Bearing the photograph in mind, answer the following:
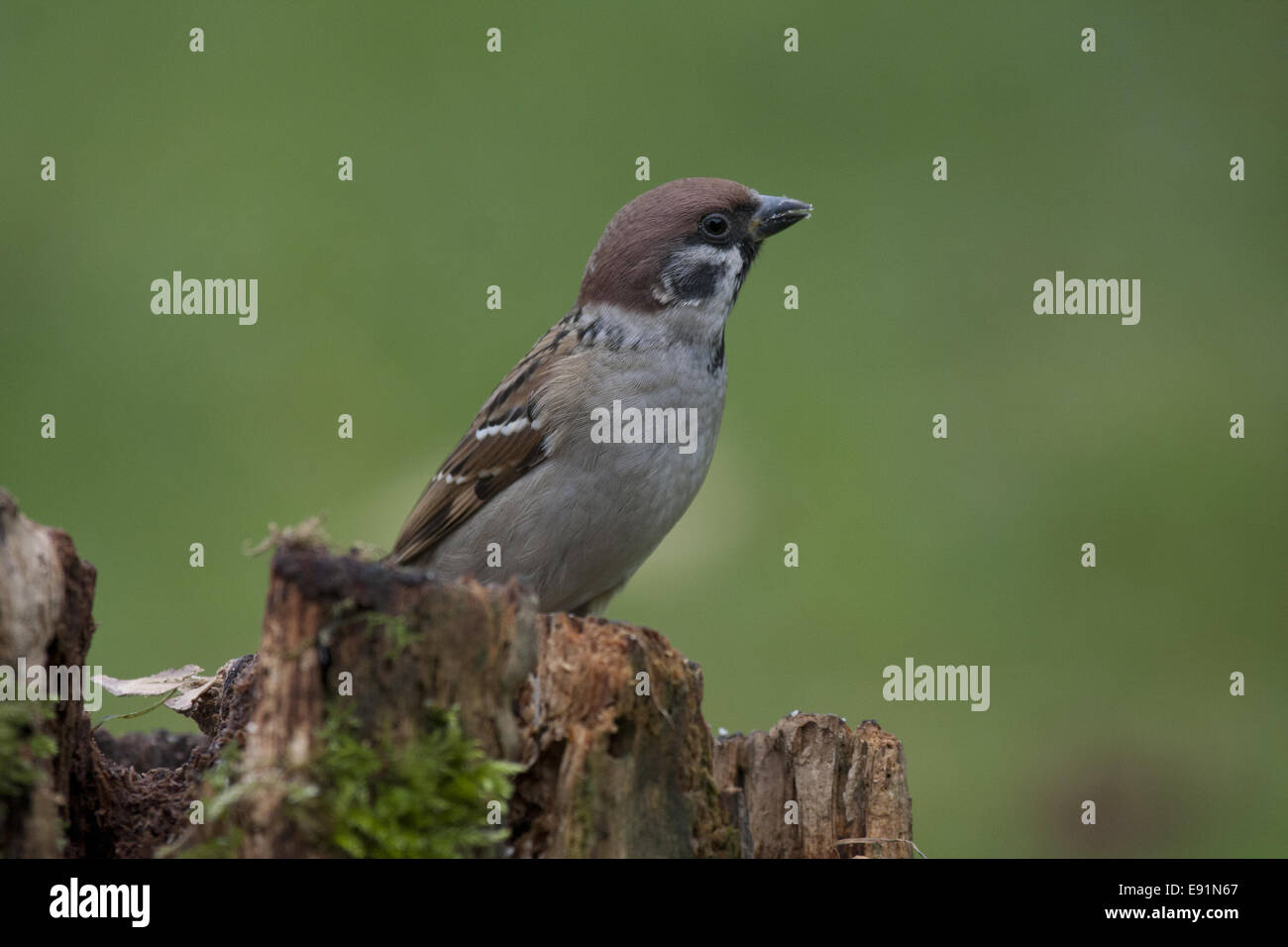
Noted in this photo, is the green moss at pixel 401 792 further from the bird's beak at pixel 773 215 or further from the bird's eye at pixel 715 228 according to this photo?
the bird's beak at pixel 773 215

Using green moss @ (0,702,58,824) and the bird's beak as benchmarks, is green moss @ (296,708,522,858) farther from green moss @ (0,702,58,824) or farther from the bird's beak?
the bird's beak

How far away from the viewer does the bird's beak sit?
6273mm

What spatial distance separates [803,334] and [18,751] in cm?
739

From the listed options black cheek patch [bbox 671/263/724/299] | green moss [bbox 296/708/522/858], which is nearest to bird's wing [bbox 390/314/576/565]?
black cheek patch [bbox 671/263/724/299]

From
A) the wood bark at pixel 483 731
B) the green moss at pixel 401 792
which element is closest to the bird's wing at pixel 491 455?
the wood bark at pixel 483 731

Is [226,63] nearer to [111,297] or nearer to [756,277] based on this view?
[111,297]

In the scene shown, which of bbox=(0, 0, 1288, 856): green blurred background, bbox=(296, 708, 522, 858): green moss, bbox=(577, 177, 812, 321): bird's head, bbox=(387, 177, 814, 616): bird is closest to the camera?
bbox=(296, 708, 522, 858): green moss

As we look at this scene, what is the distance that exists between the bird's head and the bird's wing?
360mm

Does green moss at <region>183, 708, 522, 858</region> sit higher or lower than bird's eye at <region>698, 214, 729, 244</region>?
lower

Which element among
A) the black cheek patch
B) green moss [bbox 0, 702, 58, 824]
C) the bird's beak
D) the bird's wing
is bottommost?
green moss [bbox 0, 702, 58, 824]

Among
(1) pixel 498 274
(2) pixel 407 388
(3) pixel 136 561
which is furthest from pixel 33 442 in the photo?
(1) pixel 498 274

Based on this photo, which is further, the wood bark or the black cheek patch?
the black cheek patch

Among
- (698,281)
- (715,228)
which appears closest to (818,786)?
(698,281)
